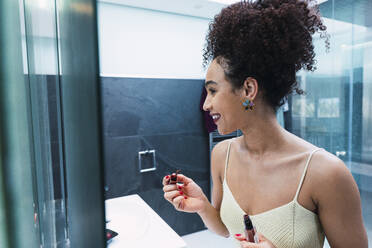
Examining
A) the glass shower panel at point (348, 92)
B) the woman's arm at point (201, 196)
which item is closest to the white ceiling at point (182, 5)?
the glass shower panel at point (348, 92)

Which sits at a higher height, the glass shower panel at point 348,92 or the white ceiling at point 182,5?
the white ceiling at point 182,5

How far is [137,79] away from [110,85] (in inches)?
9.5

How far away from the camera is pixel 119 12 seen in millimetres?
2029

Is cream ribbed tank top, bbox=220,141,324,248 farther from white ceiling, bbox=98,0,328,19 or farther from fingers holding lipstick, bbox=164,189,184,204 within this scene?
white ceiling, bbox=98,0,328,19

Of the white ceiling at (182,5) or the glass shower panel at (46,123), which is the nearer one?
the glass shower panel at (46,123)

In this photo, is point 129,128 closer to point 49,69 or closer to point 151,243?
point 151,243

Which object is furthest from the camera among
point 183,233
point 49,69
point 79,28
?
point 183,233

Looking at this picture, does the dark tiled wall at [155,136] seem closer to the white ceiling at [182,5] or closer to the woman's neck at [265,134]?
the white ceiling at [182,5]

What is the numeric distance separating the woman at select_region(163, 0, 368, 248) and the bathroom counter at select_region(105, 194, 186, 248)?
11.1 inches

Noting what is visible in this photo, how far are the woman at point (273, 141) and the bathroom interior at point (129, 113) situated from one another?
1.41 ft

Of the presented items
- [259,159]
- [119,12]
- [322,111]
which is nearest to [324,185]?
[259,159]

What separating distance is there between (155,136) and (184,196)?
4.57ft

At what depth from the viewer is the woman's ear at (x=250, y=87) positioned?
73 cm

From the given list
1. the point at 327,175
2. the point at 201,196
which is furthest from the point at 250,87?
the point at 201,196
